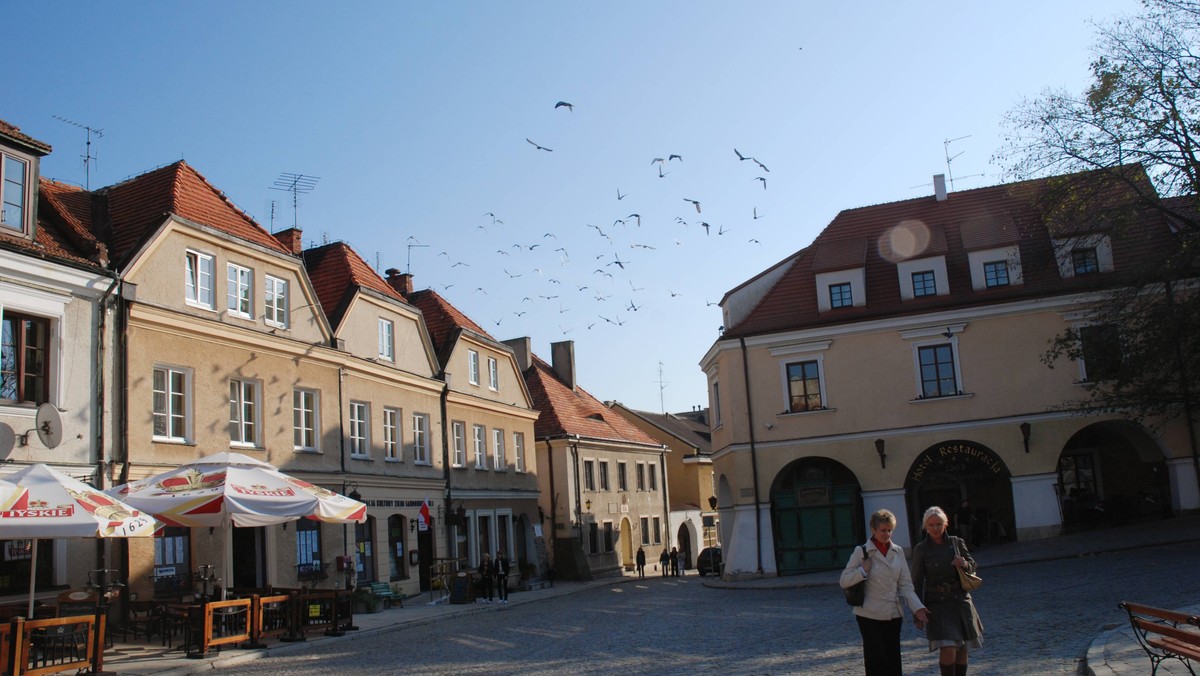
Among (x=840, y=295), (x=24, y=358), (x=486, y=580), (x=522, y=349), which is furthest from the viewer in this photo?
(x=522, y=349)

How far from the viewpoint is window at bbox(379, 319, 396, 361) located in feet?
104

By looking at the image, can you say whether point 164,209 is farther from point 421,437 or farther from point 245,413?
point 421,437

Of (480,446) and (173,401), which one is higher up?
(173,401)

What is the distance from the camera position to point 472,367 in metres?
38.2

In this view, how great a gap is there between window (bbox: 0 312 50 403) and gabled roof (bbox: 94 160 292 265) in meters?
2.39

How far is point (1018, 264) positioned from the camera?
32.2 metres

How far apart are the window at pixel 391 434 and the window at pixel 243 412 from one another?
6.62 meters

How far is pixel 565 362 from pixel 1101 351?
97.3 feet

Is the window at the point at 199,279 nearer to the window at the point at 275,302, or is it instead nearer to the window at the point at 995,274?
the window at the point at 275,302

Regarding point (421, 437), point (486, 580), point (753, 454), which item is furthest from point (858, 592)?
point (421, 437)

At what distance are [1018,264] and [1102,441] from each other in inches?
259

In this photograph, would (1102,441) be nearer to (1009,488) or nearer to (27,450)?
(1009,488)

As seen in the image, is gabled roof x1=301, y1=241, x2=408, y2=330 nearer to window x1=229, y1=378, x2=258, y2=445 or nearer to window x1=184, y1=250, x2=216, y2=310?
window x1=229, y1=378, x2=258, y2=445

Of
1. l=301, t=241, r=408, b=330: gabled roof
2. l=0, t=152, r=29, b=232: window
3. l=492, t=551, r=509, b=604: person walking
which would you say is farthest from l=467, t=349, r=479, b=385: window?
l=0, t=152, r=29, b=232: window
